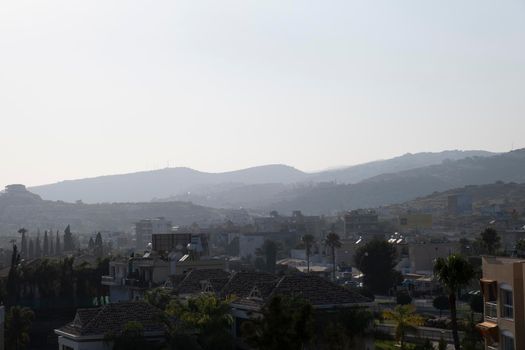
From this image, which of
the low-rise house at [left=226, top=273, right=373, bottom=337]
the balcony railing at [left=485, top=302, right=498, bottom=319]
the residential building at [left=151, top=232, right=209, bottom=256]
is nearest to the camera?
the balcony railing at [left=485, top=302, right=498, bottom=319]

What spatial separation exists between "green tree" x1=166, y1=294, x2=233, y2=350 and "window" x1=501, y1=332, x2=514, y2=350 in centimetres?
1440

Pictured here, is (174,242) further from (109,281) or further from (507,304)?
(507,304)

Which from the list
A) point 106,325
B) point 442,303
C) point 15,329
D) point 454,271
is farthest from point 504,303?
point 442,303

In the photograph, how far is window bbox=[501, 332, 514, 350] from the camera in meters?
26.2

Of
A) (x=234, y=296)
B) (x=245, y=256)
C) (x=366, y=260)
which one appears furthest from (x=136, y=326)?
(x=245, y=256)

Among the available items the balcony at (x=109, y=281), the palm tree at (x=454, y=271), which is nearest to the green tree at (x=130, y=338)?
the palm tree at (x=454, y=271)

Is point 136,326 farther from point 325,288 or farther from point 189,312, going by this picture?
point 325,288

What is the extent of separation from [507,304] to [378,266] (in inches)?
2093

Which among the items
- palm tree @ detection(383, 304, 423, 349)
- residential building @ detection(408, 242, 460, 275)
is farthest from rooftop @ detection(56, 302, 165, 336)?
residential building @ detection(408, 242, 460, 275)

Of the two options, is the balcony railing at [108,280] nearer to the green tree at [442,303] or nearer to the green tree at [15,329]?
the green tree at [15,329]

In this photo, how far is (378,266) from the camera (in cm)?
7938

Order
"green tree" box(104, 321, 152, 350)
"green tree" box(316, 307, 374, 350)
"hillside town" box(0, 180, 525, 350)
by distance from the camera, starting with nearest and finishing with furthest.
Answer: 1. "hillside town" box(0, 180, 525, 350)
2. "green tree" box(316, 307, 374, 350)
3. "green tree" box(104, 321, 152, 350)

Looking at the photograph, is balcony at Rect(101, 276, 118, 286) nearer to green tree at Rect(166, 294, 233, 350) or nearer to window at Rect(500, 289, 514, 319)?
green tree at Rect(166, 294, 233, 350)

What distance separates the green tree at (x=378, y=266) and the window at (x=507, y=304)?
169 ft
